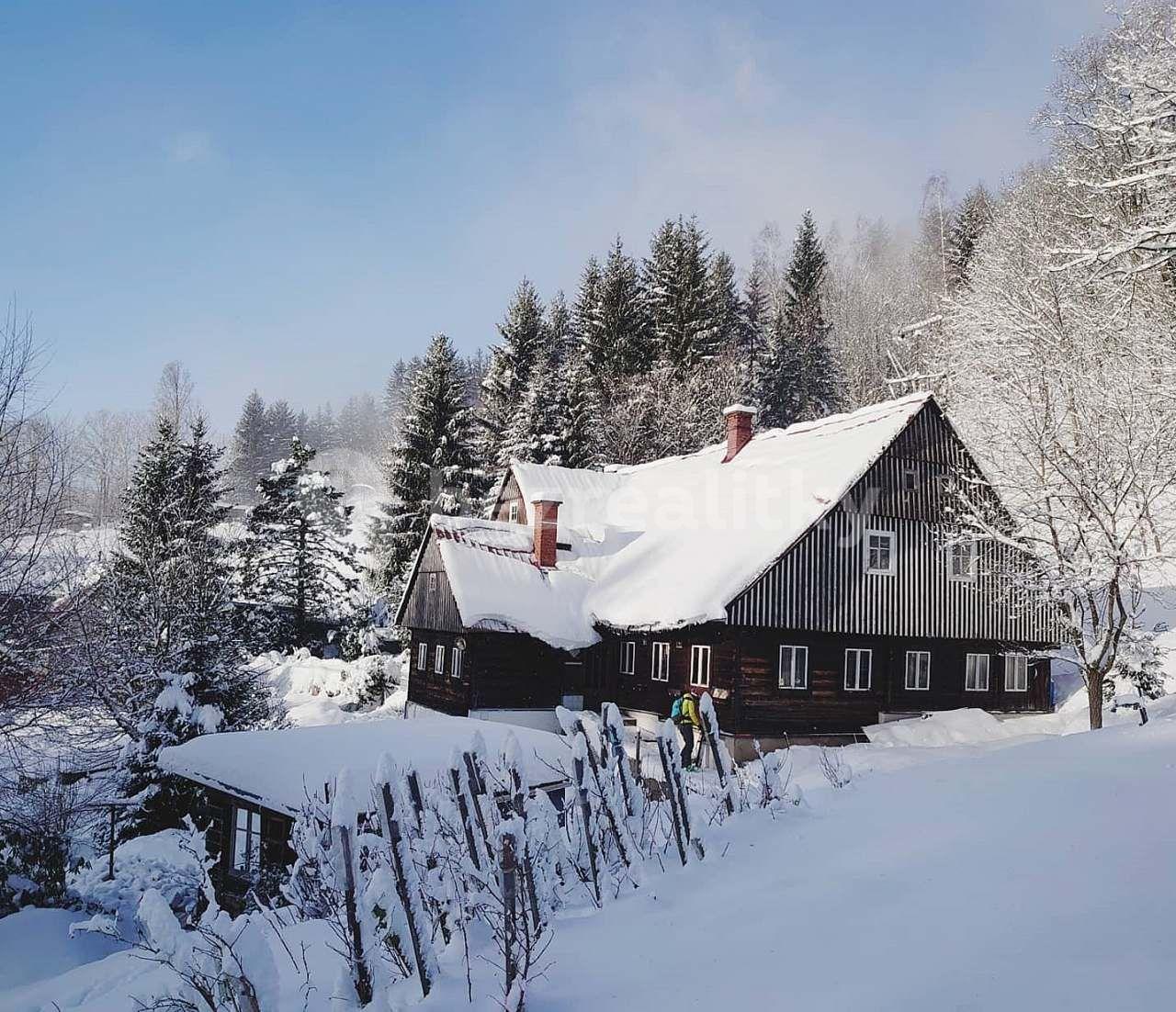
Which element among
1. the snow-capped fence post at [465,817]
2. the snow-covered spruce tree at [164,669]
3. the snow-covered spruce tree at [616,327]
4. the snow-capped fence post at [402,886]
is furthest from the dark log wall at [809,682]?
the snow-covered spruce tree at [616,327]

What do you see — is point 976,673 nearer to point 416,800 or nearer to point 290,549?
point 416,800

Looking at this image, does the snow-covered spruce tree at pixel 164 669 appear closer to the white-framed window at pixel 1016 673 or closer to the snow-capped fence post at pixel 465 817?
the snow-capped fence post at pixel 465 817

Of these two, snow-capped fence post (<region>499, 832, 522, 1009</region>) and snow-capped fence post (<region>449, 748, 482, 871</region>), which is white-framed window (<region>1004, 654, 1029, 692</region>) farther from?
snow-capped fence post (<region>499, 832, 522, 1009</region>)

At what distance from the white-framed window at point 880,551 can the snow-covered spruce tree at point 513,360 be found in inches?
960

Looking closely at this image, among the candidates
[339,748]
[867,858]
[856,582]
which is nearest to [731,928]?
[867,858]

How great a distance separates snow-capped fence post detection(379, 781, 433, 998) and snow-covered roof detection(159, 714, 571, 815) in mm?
4478

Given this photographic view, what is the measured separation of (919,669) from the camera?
78.5ft

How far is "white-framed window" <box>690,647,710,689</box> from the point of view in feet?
72.3

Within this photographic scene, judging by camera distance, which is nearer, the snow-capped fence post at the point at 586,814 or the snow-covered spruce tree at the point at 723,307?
the snow-capped fence post at the point at 586,814

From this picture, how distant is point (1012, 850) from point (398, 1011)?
447 centimetres

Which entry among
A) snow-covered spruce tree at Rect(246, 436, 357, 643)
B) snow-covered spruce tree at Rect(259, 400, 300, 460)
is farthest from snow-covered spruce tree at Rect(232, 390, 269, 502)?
snow-covered spruce tree at Rect(246, 436, 357, 643)

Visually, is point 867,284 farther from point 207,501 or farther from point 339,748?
point 339,748

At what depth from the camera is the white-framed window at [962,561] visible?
24.1 meters

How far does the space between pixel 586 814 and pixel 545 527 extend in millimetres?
20490
